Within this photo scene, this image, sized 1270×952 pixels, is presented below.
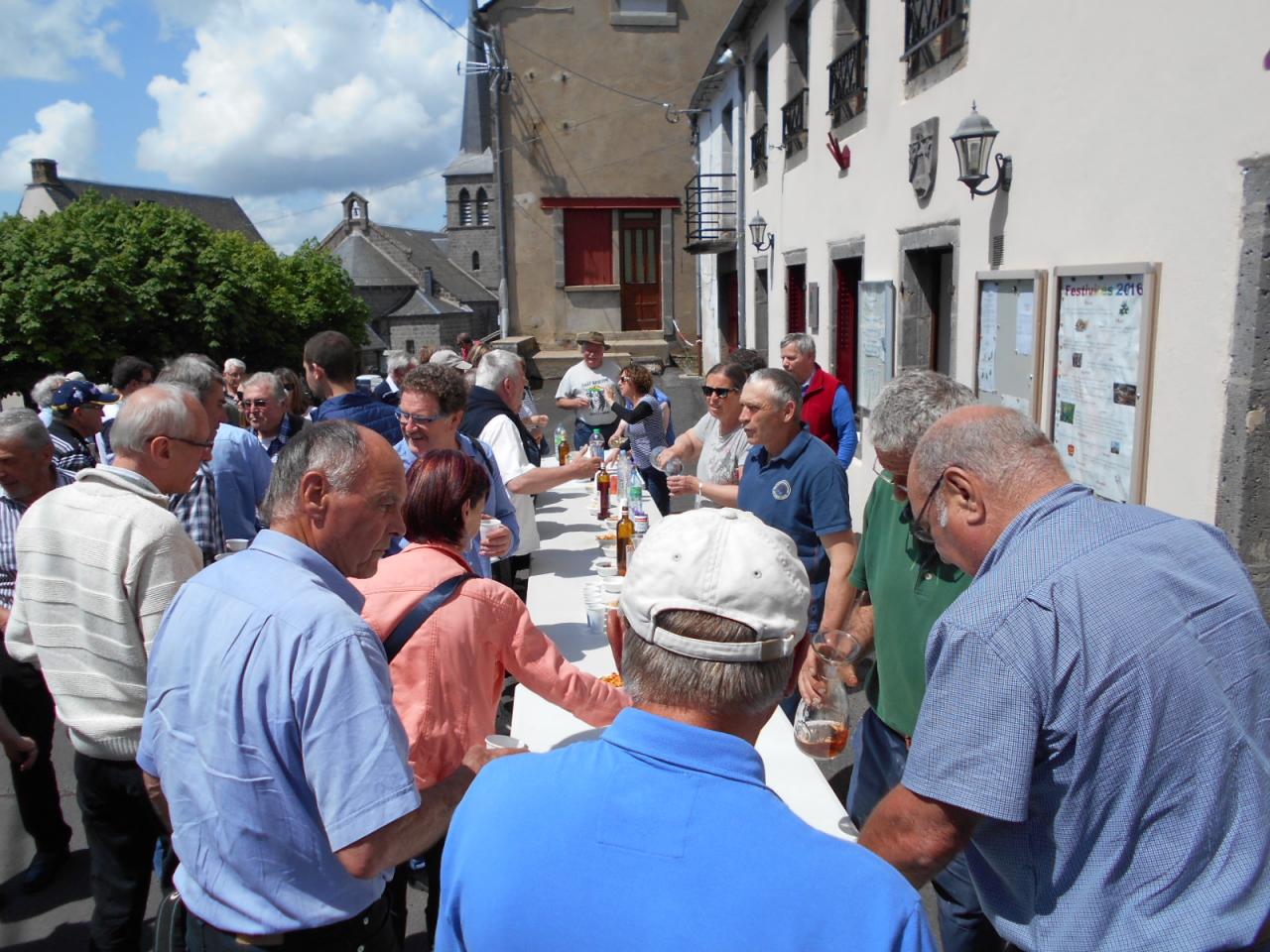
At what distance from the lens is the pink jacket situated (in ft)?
6.75

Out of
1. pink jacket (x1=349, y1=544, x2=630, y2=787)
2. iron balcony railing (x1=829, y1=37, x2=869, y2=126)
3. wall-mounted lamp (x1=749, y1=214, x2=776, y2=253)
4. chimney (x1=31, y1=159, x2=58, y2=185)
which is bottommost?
pink jacket (x1=349, y1=544, x2=630, y2=787)

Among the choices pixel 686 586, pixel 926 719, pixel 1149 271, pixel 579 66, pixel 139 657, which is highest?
pixel 579 66

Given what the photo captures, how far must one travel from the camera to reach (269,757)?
154cm

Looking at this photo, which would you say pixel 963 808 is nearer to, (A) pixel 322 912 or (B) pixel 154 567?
(A) pixel 322 912

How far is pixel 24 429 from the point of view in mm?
3123

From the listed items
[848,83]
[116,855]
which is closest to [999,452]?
[116,855]

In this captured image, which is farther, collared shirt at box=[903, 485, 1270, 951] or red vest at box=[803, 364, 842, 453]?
red vest at box=[803, 364, 842, 453]

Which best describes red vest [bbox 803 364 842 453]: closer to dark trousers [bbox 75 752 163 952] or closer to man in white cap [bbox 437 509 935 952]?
dark trousers [bbox 75 752 163 952]

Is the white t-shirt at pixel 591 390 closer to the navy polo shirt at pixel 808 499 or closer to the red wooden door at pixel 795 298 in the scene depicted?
the navy polo shirt at pixel 808 499

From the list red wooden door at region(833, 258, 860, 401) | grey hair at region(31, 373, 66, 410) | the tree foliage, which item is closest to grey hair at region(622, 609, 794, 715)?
grey hair at region(31, 373, 66, 410)

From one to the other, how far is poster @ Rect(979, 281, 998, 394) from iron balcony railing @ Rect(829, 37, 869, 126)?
3.06 metres

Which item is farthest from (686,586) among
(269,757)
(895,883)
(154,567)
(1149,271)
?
(1149,271)

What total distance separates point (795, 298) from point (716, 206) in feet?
24.3

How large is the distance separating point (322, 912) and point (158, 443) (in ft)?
4.69
